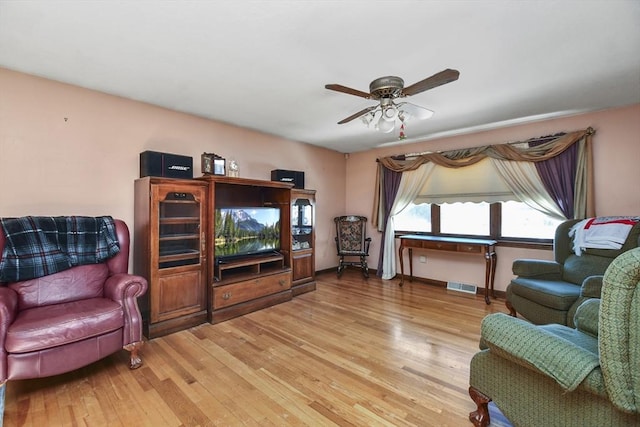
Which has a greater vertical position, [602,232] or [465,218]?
[465,218]

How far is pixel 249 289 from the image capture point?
11.0 ft

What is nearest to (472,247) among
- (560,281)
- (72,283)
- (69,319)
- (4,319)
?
(560,281)

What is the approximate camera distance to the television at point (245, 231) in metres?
3.26

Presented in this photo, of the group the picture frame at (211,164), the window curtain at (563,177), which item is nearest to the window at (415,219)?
→ the window curtain at (563,177)

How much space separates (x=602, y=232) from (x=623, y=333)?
98.3 inches

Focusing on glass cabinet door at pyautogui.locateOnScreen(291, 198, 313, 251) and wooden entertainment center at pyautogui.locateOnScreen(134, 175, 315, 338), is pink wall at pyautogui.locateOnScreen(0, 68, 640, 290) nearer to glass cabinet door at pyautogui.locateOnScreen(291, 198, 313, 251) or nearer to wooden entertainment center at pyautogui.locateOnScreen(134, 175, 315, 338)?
wooden entertainment center at pyautogui.locateOnScreen(134, 175, 315, 338)

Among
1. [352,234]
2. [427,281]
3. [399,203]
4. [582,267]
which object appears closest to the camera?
[582,267]

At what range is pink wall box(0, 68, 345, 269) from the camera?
2375 millimetres

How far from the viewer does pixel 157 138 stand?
3.17m

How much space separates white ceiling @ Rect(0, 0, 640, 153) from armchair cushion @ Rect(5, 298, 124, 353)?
6.15 feet

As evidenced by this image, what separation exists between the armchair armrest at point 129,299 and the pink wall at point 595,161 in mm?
3901

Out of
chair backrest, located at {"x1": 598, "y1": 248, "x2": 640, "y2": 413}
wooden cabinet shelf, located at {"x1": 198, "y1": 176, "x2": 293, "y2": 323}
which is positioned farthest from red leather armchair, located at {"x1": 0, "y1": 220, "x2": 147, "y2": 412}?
chair backrest, located at {"x1": 598, "y1": 248, "x2": 640, "y2": 413}

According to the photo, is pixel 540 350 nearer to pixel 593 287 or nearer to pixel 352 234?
pixel 593 287

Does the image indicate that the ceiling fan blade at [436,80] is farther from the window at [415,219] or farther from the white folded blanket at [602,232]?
the window at [415,219]
